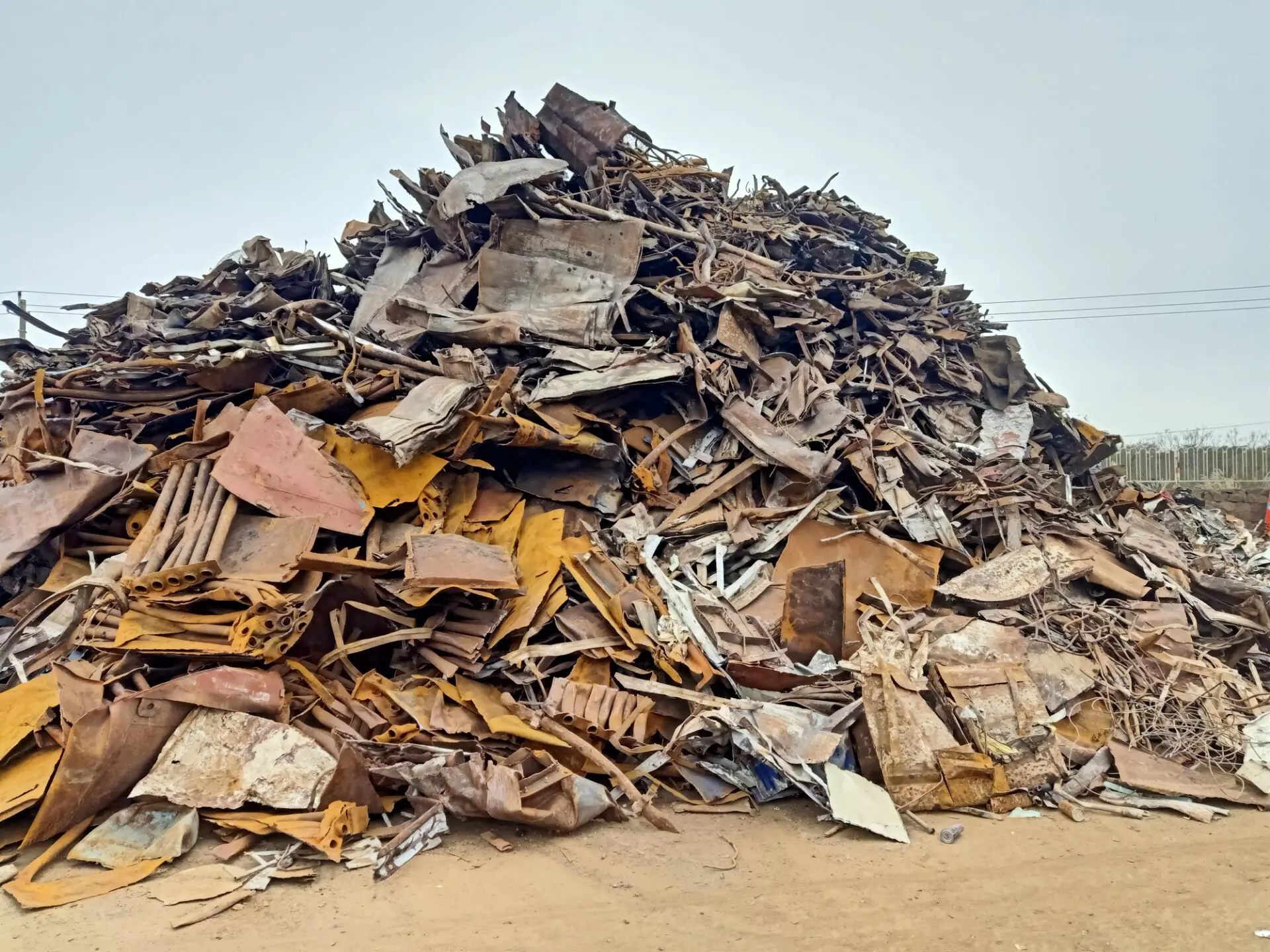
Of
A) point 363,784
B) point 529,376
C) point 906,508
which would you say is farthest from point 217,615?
point 906,508

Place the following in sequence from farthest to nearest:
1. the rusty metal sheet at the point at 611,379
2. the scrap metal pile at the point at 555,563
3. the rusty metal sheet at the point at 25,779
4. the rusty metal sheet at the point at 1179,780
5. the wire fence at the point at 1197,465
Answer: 1. the wire fence at the point at 1197,465
2. the rusty metal sheet at the point at 611,379
3. the rusty metal sheet at the point at 1179,780
4. the scrap metal pile at the point at 555,563
5. the rusty metal sheet at the point at 25,779

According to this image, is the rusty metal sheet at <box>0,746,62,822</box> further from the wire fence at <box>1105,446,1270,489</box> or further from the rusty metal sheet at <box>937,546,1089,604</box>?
the wire fence at <box>1105,446,1270,489</box>

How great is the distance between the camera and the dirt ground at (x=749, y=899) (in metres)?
3.25

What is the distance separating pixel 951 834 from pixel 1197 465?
19.1 m

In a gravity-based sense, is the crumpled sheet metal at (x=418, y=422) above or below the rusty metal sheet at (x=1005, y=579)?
above

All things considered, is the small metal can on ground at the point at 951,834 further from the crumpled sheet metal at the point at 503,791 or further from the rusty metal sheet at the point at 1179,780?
the crumpled sheet metal at the point at 503,791

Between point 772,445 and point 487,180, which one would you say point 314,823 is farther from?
point 487,180

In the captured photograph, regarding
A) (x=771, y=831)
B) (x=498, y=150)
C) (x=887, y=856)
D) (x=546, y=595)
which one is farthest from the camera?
(x=498, y=150)

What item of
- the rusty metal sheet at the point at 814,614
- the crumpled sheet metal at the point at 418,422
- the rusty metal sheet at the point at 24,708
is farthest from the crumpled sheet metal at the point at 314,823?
the rusty metal sheet at the point at 814,614

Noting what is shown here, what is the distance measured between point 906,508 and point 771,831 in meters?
3.44

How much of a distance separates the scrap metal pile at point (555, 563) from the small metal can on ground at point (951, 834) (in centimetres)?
28

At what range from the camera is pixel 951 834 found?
13.7 feet

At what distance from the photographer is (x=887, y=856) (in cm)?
399

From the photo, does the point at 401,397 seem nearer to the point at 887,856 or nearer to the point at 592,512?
the point at 592,512
